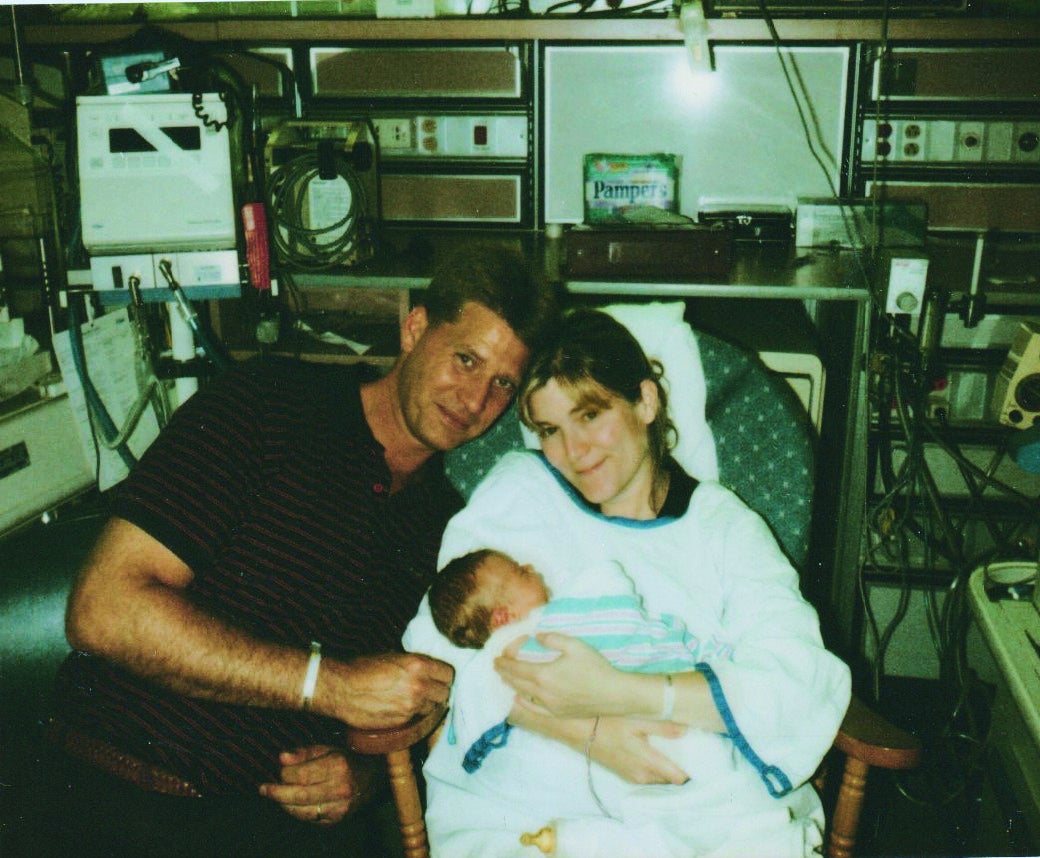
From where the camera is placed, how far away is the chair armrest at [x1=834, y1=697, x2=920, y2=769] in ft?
3.63

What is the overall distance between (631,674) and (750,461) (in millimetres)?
456

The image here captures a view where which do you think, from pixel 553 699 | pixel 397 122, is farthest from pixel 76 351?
pixel 553 699

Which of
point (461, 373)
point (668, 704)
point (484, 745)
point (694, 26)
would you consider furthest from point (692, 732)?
point (694, 26)

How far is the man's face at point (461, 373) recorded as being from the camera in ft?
4.60

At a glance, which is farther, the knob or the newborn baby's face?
the knob

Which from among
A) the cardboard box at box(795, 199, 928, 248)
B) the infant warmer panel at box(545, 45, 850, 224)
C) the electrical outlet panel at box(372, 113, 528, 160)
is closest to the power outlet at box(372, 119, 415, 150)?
the electrical outlet panel at box(372, 113, 528, 160)

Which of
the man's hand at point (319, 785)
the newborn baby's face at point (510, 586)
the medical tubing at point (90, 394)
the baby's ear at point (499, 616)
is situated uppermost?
the medical tubing at point (90, 394)

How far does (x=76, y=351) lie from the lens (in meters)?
1.82

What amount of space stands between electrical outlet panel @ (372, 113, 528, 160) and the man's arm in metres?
1.48

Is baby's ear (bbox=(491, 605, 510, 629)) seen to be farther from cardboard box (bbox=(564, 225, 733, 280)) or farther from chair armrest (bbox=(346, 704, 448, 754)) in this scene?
cardboard box (bbox=(564, 225, 733, 280))

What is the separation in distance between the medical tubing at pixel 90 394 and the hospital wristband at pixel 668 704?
120 cm

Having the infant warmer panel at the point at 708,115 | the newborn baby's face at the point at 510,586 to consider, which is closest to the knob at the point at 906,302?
the infant warmer panel at the point at 708,115

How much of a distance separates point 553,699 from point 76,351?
1275 mm

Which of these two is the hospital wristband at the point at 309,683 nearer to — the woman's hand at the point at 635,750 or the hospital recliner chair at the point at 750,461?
the hospital recliner chair at the point at 750,461
